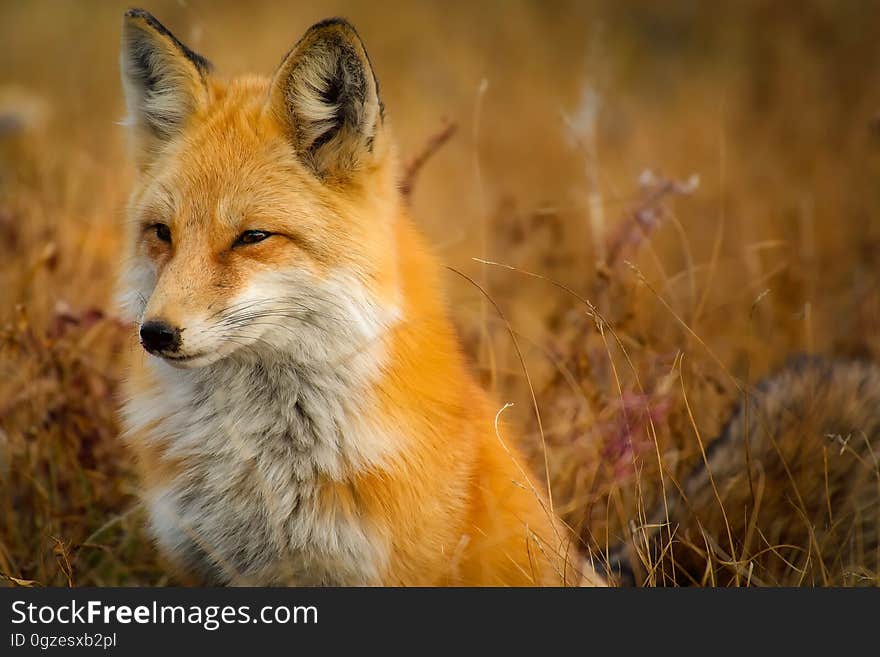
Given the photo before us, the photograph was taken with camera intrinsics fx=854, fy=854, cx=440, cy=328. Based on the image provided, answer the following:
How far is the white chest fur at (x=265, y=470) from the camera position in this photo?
98.8 inches

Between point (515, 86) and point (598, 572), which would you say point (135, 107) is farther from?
point (515, 86)

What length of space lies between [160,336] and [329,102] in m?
0.93

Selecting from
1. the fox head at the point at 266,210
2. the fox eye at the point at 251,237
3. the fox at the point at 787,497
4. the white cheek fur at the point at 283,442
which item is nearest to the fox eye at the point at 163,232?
the fox head at the point at 266,210

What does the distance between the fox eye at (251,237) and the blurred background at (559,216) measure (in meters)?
0.67

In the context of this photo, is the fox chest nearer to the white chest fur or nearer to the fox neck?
the white chest fur

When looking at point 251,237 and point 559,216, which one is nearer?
point 251,237

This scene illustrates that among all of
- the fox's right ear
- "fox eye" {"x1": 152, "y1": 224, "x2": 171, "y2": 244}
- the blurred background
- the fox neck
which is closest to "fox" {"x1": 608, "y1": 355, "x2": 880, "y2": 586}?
the blurred background

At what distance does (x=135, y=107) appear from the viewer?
2.93m

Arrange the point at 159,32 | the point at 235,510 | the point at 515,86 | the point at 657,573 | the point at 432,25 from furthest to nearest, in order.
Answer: the point at 432,25 < the point at 515,86 < the point at 657,573 < the point at 159,32 < the point at 235,510

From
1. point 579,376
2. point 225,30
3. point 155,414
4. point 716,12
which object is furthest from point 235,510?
point 716,12

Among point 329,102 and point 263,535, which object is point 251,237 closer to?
point 329,102

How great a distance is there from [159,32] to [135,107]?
1.01 ft

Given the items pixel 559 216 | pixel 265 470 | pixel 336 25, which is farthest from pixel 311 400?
pixel 559 216

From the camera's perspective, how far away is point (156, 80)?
290 centimetres
